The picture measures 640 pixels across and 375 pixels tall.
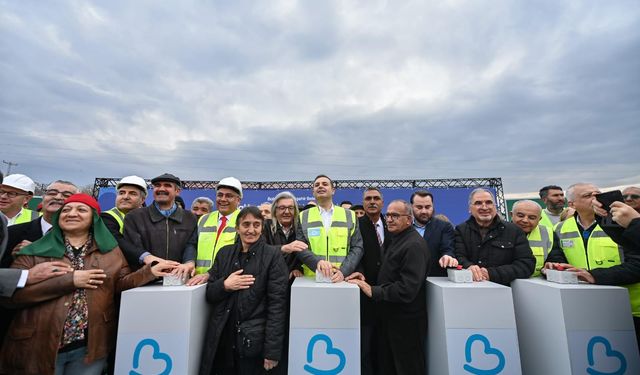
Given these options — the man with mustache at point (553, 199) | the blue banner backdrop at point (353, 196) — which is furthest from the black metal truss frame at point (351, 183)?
the man with mustache at point (553, 199)

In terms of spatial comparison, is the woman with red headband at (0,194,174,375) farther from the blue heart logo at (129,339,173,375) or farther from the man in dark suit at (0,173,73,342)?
the blue heart logo at (129,339,173,375)

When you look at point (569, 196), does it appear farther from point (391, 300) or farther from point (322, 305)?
point (322, 305)

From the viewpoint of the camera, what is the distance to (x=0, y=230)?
1804 millimetres

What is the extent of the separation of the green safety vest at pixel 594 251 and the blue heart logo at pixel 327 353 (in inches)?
86.4

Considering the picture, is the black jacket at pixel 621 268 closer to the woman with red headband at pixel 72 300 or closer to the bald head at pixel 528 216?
the bald head at pixel 528 216

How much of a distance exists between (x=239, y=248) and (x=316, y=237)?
822 mm

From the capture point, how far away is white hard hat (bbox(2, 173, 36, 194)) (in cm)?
312

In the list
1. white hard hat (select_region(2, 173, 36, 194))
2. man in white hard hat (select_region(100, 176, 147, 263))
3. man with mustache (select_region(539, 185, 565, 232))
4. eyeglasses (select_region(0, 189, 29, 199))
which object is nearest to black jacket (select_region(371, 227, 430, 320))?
man in white hard hat (select_region(100, 176, 147, 263))

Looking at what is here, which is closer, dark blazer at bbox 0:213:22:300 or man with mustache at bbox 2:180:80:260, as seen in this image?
dark blazer at bbox 0:213:22:300

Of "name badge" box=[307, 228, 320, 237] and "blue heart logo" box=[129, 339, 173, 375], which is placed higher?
"name badge" box=[307, 228, 320, 237]

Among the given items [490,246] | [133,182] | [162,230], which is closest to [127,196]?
[133,182]

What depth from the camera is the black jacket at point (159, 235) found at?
8.36 feet

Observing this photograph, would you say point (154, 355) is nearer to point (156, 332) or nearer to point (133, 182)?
point (156, 332)

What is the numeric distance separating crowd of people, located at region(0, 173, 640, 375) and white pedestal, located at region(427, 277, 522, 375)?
0.27 metres
